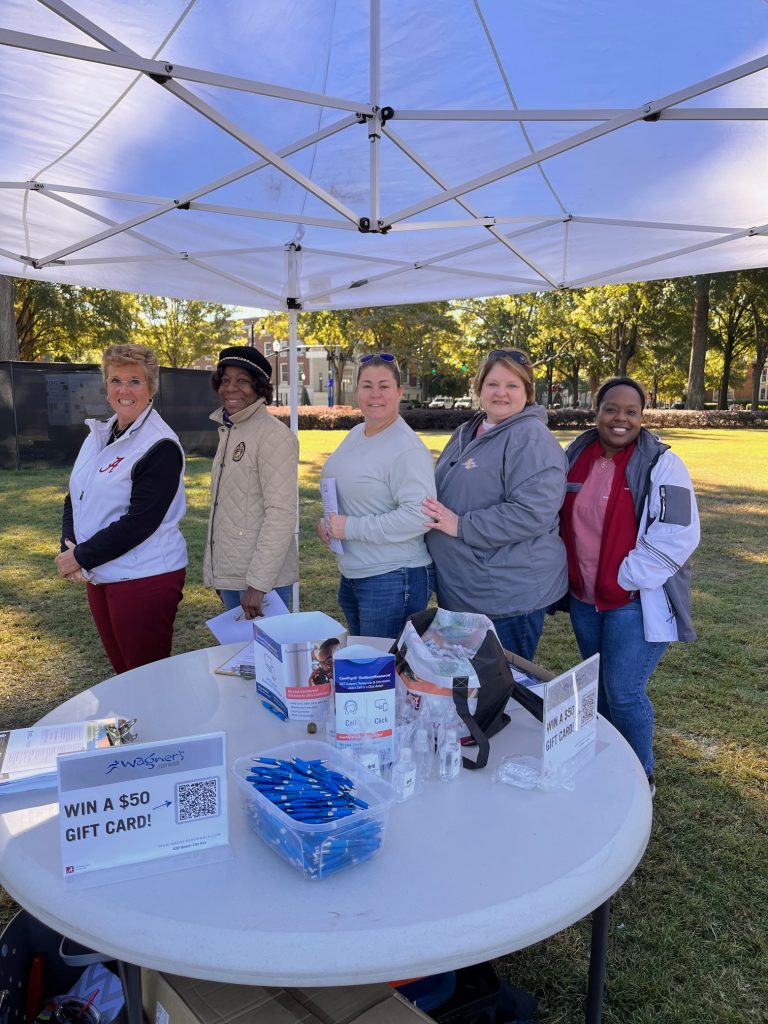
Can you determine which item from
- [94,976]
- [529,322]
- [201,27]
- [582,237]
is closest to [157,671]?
[94,976]

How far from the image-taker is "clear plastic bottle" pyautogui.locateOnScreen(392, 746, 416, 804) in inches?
57.4

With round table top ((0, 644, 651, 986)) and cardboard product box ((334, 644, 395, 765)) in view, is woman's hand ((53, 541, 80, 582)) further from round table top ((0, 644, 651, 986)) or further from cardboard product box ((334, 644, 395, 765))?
cardboard product box ((334, 644, 395, 765))

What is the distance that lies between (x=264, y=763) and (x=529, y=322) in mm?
35419

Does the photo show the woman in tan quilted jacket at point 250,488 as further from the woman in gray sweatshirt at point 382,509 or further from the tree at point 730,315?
the tree at point 730,315

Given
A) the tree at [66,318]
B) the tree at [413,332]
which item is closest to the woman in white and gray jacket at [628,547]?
the tree at [66,318]

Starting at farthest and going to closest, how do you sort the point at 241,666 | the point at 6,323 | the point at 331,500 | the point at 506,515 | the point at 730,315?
the point at 730,315 < the point at 6,323 < the point at 331,500 < the point at 506,515 < the point at 241,666

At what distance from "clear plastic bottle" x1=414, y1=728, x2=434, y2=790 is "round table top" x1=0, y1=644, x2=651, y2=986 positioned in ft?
0.11

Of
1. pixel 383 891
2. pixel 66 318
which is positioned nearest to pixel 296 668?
pixel 383 891

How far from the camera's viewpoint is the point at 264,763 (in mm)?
1423

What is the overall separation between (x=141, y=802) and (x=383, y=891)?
1.54 feet

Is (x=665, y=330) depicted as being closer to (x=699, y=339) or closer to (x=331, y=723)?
(x=699, y=339)

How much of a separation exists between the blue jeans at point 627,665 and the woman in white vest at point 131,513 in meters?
1.78

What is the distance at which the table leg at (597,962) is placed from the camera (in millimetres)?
1552

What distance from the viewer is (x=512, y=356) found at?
2.65 m
